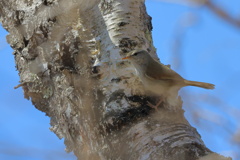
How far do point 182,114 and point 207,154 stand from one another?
39 cm

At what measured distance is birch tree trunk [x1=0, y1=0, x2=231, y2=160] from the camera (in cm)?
218

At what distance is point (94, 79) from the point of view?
8.18ft

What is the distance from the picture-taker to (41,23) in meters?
2.66

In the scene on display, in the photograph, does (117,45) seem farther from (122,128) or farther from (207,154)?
(207,154)

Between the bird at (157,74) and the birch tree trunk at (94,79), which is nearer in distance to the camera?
the birch tree trunk at (94,79)

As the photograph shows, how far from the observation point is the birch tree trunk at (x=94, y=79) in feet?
7.16

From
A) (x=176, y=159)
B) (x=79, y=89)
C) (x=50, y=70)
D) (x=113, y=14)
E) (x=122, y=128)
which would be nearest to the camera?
(x=176, y=159)

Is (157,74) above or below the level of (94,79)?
above

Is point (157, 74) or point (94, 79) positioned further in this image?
point (157, 74)

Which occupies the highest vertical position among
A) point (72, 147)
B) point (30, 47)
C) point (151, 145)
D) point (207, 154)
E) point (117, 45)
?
point (30, 47)

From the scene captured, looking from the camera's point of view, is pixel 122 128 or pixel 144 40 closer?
pixel 122 128

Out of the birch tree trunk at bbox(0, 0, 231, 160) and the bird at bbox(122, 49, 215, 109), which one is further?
the bird at bbox(122, 49, 215, 109)

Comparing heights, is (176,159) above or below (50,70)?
below

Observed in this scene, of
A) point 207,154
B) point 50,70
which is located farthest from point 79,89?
point 207,154
